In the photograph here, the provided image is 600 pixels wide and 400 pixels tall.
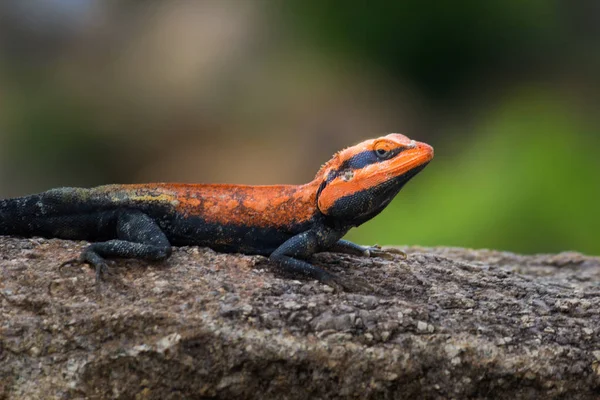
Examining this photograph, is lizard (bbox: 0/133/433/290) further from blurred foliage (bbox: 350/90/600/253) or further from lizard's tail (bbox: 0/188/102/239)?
blurred foliage (bbox: 350/90/600/253)

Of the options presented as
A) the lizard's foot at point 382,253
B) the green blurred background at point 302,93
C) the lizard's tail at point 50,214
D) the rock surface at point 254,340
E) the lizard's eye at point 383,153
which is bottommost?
the rock surface at point 254,340

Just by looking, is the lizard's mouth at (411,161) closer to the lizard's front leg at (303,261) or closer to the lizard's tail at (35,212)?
the lizard's front leg at (303,261)

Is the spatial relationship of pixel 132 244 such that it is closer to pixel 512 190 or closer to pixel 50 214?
pixel 50 214

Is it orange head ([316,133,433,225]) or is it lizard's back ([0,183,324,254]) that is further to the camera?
lizard's back ([0,183,324,254])

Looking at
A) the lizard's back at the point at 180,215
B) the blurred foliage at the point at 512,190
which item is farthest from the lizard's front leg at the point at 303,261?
the blurred foliage at the point at 512,190

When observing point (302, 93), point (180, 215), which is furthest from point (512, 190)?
point (180, 215)

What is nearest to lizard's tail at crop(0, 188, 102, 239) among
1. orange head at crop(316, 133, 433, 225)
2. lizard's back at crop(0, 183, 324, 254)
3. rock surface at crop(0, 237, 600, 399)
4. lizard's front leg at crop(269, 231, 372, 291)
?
lizard's back at crop(0, 183, 324, 254)

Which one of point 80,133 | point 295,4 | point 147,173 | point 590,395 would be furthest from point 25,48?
point 590,395
